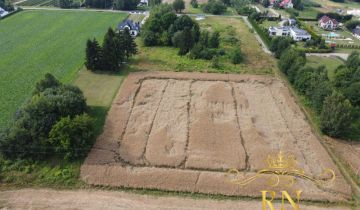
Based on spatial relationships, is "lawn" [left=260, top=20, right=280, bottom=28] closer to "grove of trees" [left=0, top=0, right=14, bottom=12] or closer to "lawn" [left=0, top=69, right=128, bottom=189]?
"lawn" [left=0, top=69, right=128, bottom=189]

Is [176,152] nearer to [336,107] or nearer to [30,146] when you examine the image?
[30,146]

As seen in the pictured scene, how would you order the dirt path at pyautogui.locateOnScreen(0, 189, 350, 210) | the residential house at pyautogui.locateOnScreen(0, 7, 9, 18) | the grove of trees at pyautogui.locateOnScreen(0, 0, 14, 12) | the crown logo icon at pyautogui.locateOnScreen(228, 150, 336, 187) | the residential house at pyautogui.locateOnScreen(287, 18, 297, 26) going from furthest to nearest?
the grove of trees at pyautogui.locateOnScreen(0, 0, 14, 12) → the residential house at pyautogui.locateOnScreen(287, 18, 297, 26) → the residential house at pyautogui.locateOnScreen(0, 7, 9, 18) → the crown logo icon at pyautogui.locateOnScreen(228, 150, 336, 187) → the dirt path at pyautogui.locateOnScreen(0, 189, 350, 210)

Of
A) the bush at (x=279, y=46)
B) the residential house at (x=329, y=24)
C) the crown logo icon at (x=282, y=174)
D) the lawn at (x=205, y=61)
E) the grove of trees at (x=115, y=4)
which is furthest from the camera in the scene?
the grove of trees at (x=115, y=4)

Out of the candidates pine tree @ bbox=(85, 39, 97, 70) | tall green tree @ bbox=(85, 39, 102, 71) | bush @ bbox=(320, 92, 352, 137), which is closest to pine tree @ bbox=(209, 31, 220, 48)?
tall green tree @ bbox=(85, 39, 102, 71)

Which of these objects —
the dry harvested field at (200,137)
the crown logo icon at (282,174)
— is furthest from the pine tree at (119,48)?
the crown logo icon at (282,174)

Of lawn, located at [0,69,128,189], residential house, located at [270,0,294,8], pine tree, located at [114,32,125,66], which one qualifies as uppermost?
residential house, located at [270,0,294,8]

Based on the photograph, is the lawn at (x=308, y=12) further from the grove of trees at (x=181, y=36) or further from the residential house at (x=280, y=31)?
the grove of trees at (x=181, y=36)
